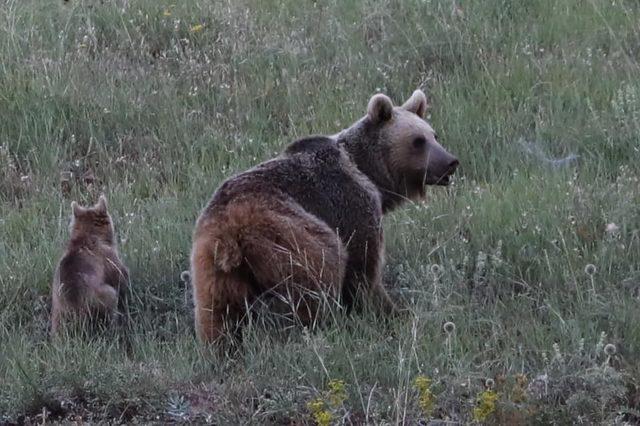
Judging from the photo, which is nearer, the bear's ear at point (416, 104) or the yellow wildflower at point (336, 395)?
the yellow wildflower at point (336, 395)

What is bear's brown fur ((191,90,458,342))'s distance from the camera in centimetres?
655

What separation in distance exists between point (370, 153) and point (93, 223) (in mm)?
1931

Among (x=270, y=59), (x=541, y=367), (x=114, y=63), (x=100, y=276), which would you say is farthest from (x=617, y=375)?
(x=114, y=63)

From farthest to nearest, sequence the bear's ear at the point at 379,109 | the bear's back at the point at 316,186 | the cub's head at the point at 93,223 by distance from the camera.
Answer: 1. the cub's head at the point at 93,223
2. the bear's ear at the point at 379,109
3. the bear's back at the point at 316,186

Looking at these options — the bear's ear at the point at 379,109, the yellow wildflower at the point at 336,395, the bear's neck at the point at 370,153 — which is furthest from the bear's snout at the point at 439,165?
the yellow wildflower at the point at 336,395

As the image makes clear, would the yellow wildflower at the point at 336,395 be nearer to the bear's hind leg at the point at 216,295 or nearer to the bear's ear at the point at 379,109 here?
the bear's hind leg at the point at 216,295

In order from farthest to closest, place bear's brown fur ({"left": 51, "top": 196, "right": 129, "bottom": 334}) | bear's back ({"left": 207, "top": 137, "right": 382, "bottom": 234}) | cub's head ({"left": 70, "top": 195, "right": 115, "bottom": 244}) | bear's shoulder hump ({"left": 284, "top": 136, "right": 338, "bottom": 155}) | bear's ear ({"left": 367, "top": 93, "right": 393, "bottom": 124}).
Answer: cub's head ({"left": 70, "top": 195, "right": 115, "bottom": 244}) → bear's ear ({"left": 367, "top": 93, "right": 393, "bottom": 124}) → bear's shoulder hump ({"left": 284, "top": 136, "right": 338, "bottom": 155}) → bear's brown fur ({"left": 51, "top": 196, "right": 129, "bottom": 334}) → bear's back ({"left": 207, "top": 137, "right": 382, "bottom": 234})

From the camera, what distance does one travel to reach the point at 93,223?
797 centimetres

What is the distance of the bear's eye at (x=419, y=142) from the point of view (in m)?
7.54

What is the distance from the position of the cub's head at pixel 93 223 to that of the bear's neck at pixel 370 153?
169cm

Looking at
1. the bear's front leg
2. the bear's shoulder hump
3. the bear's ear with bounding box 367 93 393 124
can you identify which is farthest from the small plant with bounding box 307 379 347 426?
the bear's ear with bounding box 367 93 393 124

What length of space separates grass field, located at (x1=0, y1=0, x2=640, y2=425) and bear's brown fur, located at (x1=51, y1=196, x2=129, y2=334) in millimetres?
193

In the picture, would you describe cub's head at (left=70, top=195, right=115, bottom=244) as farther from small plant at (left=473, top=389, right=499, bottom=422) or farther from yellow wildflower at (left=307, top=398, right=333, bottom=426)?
small plant at (left=473, top=389, right=499, bottom=422)

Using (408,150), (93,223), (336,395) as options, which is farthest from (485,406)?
(93,223)
